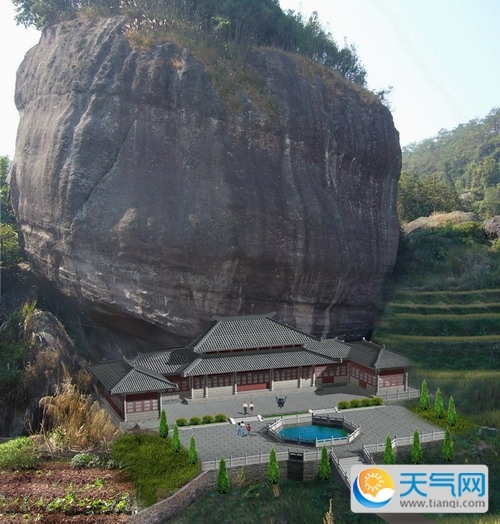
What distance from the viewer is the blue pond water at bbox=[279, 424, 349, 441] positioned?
67.3 feet

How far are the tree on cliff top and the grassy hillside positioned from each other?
15148 millimetres

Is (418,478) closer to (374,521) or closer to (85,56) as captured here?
(374,521)

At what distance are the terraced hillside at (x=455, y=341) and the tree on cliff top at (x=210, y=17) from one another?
16138mm

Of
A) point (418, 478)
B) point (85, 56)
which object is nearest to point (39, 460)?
point (418, 478)

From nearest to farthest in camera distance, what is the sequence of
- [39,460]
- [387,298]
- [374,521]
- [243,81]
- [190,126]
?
1. [374,521]
2. [39,460]
3. [190,126]
4. [243,81]
5. [387,298]

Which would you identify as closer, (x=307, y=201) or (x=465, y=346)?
(x=465, y=346)

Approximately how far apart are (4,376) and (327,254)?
1557cm

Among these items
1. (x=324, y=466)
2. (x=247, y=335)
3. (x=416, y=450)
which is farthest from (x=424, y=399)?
(x=247, y=335)

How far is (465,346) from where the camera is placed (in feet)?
76.1

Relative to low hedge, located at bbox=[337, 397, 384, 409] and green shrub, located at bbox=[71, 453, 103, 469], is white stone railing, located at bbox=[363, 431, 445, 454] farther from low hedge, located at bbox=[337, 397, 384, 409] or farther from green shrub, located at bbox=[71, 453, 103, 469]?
green shrub, located at bbox=[71, 453, 103, 469]

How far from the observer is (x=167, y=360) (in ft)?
81.3

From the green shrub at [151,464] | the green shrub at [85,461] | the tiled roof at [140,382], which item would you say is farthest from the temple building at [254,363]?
the green shrub at [85,461]

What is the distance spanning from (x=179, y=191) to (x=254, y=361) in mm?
8321

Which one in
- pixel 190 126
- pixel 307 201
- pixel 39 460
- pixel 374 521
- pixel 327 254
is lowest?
pixel 374 521
